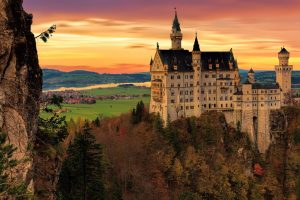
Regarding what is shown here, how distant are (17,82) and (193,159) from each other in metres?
85.2

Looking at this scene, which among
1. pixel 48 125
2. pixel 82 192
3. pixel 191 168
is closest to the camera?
pixel 48 125

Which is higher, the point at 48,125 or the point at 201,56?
the point at 201,56

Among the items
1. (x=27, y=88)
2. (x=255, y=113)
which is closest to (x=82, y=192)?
(x=27, y=88)

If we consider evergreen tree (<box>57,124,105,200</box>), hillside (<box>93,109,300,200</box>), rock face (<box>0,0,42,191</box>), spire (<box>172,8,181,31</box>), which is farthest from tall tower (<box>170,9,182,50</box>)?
rock face (<box>0,0,42,191</box>)

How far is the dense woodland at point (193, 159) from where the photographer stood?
325 ft

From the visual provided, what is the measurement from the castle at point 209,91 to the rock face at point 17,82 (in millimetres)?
84389

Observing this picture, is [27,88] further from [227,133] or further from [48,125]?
[227,133]

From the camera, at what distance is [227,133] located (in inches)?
4584

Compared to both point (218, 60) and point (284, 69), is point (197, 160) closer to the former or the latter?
point (218, 60)

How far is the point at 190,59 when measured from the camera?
118 metres

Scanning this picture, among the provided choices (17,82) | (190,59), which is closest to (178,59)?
(190,59)

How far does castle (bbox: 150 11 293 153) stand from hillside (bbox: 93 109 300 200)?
2.76 m

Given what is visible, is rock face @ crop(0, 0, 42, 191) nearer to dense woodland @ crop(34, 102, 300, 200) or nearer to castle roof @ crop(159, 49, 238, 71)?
dense woodland @ crop(34, 102, 300, 200)

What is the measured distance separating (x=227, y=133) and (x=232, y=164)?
24.9ft
